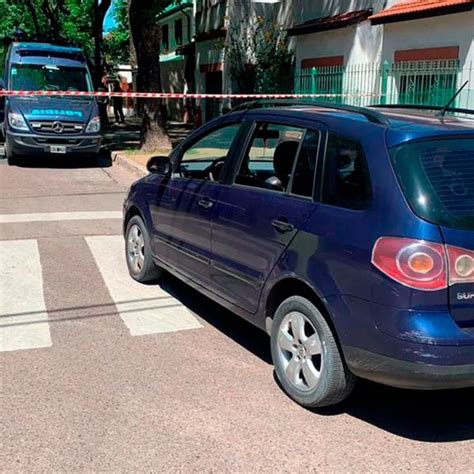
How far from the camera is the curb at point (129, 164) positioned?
13.0 meters

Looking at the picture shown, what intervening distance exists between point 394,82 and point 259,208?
10131 mm

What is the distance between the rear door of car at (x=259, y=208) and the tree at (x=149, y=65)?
11.7m

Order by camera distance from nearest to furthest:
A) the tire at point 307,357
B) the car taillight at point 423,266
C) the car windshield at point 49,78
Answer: the car taillight at point 423,266
the tire at point 307,357
the car windshield at point 49,78

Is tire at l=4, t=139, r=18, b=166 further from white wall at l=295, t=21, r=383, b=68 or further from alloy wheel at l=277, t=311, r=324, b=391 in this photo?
alloy wheel at l=277, t=311, r=324, b=391

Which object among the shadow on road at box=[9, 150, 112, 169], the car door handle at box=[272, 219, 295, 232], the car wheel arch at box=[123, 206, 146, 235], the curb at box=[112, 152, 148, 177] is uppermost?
the car door handle at box=[272, 219, 295, 232]

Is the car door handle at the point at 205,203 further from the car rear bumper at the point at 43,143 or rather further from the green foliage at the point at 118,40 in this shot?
the green foliage at the point at 118,40

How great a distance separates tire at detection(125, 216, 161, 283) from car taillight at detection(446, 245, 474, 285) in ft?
10.8

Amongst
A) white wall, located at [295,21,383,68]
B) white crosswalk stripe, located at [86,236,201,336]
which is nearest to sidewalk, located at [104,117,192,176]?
white wall, located at [295,21,383,68]

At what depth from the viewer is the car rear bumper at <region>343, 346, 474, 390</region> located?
123 inches

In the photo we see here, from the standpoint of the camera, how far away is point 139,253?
6145mm

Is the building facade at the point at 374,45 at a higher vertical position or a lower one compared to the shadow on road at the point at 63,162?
higher

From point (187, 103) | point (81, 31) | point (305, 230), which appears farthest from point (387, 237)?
point (81, 31)

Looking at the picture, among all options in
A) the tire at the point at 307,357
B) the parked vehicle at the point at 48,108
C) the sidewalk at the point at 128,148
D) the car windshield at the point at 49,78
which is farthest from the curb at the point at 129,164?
the tire at the point at 307,357

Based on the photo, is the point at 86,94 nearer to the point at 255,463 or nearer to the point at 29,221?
the point at 29,221
